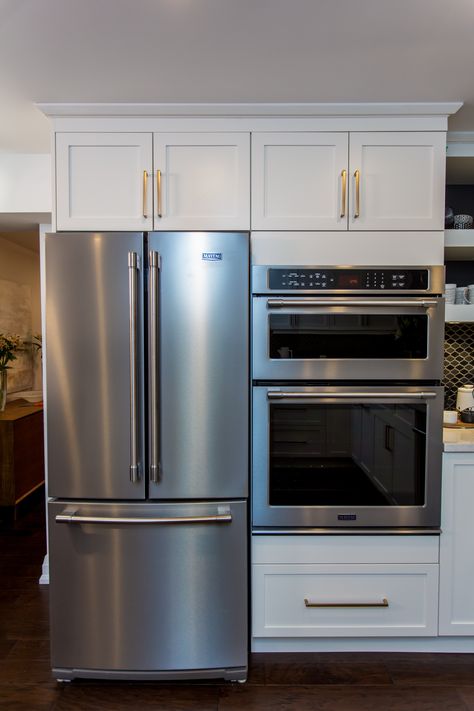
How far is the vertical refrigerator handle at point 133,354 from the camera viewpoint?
1.69 m

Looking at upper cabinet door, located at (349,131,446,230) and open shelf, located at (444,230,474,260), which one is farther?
open shelf, located at (444,230,474,260)

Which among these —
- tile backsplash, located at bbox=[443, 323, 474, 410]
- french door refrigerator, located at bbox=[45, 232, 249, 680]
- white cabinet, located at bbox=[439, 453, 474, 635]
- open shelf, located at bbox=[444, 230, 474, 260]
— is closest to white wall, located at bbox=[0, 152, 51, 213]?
french door refrigerator, located at bbox=[45, 232, 249, 680]

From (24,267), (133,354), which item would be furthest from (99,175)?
(24,267)

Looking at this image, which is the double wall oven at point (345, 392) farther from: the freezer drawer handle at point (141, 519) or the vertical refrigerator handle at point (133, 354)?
the vertical refrigerator handle at point (133, 354)

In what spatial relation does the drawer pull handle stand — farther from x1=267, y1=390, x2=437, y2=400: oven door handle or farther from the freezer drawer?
x1=267, y1=390, x2=437, y2=400: oven door handle

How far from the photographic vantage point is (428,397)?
1.81 meters

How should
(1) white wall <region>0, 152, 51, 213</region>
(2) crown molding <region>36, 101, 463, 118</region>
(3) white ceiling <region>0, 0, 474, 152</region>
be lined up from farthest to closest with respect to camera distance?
(1) white wall <region>0, 152, 51, 213</region> < (2) crown molding <region>36, 101, 463, 118</region> < (3) white ceiling <region>0, 0, 474, 152</region>

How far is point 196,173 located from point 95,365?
96 cm

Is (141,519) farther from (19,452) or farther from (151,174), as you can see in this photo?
(19,452)

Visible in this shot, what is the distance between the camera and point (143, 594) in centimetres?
172

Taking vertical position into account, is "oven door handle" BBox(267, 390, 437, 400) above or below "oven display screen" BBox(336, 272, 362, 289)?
below

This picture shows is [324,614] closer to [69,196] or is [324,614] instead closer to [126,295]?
[126,295]

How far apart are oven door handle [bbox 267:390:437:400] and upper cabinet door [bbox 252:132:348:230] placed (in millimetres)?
745

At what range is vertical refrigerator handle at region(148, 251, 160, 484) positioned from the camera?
1.69 m
